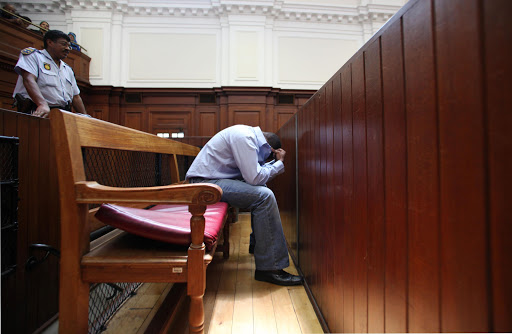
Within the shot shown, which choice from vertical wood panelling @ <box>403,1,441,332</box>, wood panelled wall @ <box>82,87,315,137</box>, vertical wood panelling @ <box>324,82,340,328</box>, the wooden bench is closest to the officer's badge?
the wooden bench

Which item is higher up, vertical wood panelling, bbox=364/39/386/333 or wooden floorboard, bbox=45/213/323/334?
vertical wood panelling, bbox=364/39/386/333

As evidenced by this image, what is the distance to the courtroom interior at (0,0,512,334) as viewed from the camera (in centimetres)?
36

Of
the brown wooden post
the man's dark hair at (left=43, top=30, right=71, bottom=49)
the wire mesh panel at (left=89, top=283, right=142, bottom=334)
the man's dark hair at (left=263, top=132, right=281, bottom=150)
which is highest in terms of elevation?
the man's dark hair at (left=43, top=30, right=71, bottom=49)

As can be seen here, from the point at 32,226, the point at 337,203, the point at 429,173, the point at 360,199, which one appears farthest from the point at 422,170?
the point at 32,226

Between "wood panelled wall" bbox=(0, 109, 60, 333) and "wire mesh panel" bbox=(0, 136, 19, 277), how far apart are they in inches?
2.1

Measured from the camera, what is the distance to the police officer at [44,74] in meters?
1.73

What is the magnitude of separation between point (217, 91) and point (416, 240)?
14.9ft

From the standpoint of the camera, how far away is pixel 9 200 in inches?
34.2

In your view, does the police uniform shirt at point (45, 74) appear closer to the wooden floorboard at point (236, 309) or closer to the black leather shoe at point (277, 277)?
the wooden floorboard at point (236, 309)

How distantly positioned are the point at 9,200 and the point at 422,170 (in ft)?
4.22

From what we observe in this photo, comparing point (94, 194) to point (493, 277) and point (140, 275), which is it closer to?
point (140, 275)

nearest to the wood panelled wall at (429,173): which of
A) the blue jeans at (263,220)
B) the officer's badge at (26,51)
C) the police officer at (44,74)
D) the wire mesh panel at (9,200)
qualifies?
the blue jeans at (263,220)

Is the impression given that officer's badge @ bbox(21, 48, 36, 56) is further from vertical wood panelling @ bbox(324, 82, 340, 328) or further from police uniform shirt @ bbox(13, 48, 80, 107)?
vertical wood panelling @ bbox(324, 82, 340, 328)

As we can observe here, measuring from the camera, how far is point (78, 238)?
72 centimetres
